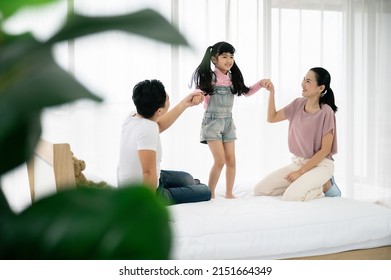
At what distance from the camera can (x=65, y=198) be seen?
3.8 inches

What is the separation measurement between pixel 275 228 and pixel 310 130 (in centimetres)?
55

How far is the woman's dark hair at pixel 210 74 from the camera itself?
187 cm

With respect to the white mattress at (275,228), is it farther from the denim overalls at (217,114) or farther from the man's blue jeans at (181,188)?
the denim overalls at (217,114)

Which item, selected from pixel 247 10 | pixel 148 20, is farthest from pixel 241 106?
pixel 148 20

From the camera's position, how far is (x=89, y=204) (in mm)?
93

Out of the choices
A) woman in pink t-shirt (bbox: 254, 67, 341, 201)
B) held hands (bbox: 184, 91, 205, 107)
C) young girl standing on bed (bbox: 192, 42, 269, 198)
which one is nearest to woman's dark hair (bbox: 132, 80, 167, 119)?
held hands (bbox: 184, 91, 205, 107)

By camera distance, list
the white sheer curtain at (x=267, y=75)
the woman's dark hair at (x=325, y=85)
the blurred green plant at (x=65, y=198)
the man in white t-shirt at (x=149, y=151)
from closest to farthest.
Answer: the blurred green plant at (x=65, y=198) < the man in white t-shirt at (x=149, y=151) < the woman's dark hair at (x=325, y=85) < the white sheer curtain at (x=267, y=75)

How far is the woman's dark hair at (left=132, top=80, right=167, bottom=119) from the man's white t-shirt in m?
0.03

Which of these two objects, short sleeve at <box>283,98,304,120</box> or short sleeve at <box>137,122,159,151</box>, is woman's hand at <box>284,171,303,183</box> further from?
short sleeve at <box>137,122,159,151</box>

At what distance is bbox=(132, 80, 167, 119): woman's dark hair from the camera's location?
59.1 inches

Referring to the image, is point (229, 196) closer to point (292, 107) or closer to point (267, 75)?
point (292, 107)

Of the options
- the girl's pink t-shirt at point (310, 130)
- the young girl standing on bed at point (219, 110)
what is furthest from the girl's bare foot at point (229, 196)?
→ the girl's pink t-shirt at point (310, 130)

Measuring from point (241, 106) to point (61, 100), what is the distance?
2299 mm

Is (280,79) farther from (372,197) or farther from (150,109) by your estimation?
(150,109)
